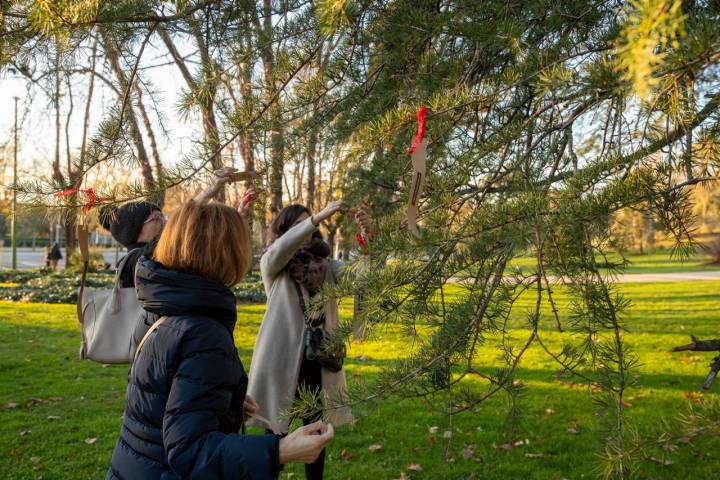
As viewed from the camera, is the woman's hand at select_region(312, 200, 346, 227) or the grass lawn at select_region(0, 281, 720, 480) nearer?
the woman's hand at select_region(312, 200, 346, 227)

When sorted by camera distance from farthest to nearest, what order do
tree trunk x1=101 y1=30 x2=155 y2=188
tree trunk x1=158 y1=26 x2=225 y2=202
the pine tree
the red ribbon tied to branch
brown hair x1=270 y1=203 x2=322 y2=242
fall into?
1. brown hair x1=270 y1=203 x2=322 y2=242
2. tree trunk x1=101 y1=30 x2=155 y2=188
3. tree trunk x1=158 y1=26 x2=225 y2=202
4. the red ribbon tied to branch
5. the pine tree

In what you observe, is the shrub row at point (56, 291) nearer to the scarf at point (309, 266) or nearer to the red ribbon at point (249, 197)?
the scarf at point (309, 266)

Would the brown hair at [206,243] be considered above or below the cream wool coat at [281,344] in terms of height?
above

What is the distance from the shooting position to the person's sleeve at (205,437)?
1.33 m

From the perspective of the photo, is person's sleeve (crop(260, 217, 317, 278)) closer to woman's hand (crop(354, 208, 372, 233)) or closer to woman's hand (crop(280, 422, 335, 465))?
woman's hand (crop(354, 208, 372, 233))

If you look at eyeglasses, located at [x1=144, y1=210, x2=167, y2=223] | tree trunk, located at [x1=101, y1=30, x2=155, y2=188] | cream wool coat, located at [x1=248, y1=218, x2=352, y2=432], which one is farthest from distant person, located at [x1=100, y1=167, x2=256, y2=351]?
cream wool coat, located at [x1=248, y1=218, x2=352, y2=432]

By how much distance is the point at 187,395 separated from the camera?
138cm

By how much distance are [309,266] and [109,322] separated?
1100 millimetres

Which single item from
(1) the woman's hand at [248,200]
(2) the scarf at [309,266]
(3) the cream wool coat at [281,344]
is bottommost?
(3) the cream wool coat at [281,344]

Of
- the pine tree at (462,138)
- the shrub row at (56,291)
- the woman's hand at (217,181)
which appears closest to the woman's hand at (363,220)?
the pine tree at (462,138)

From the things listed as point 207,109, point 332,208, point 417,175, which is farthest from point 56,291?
point 417,175

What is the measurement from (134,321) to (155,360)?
0.95 meters

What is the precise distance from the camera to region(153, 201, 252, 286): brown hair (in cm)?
157

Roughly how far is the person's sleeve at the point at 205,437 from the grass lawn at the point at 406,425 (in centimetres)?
53
